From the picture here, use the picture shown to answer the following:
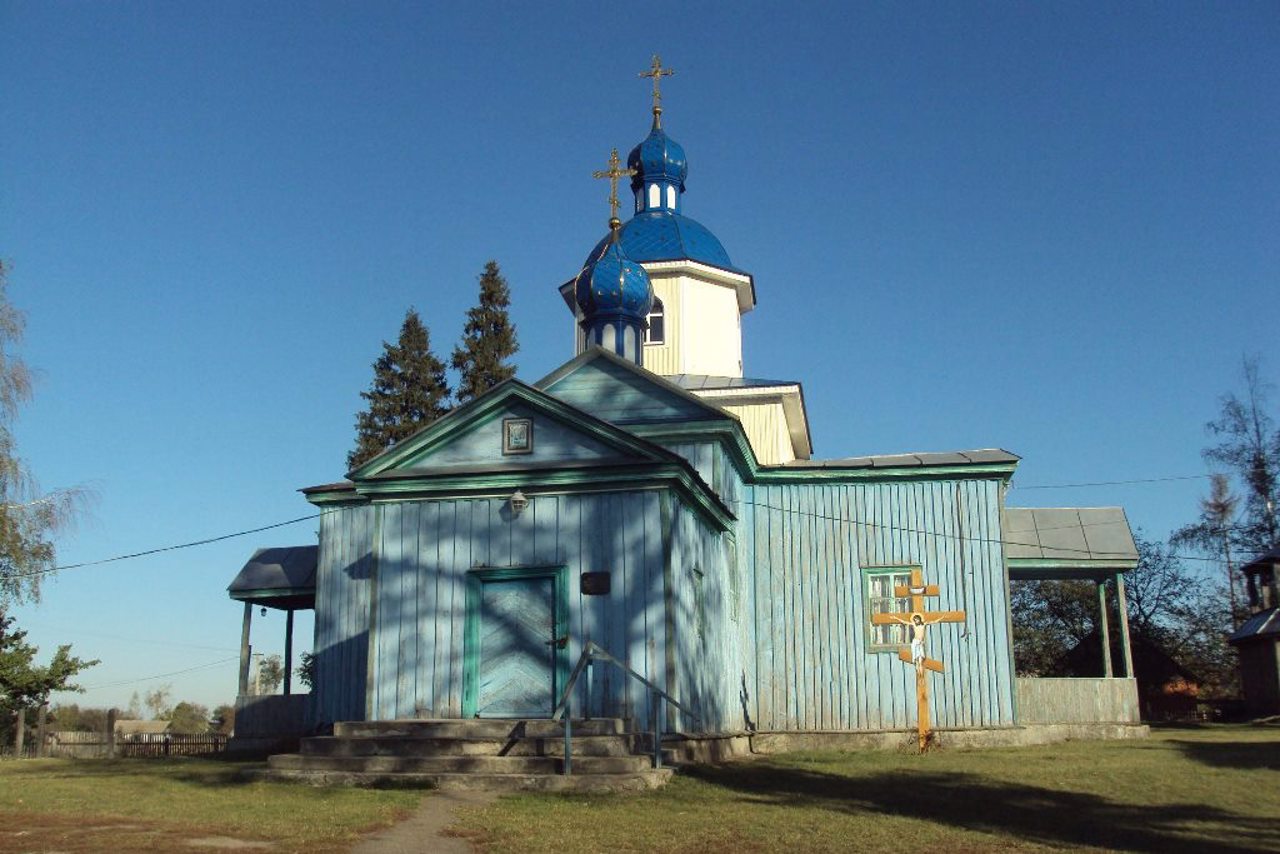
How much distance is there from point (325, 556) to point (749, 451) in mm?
6780

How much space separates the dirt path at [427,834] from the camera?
28.9 ft

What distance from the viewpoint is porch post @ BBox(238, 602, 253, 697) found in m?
22.2

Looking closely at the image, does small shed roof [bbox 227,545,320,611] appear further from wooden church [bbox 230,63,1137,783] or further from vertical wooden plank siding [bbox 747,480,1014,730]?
vertical wooden plank siding [bbox 747,480,1014,730]

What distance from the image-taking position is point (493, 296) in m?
43.7

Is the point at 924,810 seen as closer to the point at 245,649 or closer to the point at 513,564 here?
the point at 513,564

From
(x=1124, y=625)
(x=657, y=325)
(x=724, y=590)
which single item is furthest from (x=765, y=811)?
(x=657, y=325)

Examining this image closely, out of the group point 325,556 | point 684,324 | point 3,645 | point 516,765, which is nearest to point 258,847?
point 516,765

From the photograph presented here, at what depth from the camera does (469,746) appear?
43.4ft

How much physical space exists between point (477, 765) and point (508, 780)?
0.64m

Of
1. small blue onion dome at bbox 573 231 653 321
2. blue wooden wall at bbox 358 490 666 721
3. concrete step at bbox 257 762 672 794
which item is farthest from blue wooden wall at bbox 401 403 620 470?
small blue onion dome at bbox 573 231 653 321

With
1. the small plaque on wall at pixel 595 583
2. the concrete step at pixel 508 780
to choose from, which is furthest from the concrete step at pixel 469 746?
the small plaque on wall at pixel 595 583

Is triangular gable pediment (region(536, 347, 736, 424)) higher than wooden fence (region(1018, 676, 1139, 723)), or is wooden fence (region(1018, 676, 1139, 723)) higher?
triangular gable pediment (region(536, 347, 736, 424))

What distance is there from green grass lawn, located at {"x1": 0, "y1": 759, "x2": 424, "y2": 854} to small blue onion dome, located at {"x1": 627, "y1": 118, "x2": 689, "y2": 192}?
17.5m

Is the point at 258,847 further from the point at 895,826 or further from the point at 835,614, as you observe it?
the point at 835,614
